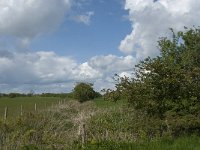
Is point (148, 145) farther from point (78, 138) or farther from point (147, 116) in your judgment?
point (147, 116)

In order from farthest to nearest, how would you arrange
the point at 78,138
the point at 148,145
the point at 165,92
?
the point at 165,92
the point at 78,138
the point at 148,145

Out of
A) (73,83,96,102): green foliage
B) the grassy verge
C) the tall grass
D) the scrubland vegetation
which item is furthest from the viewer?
(73,83,96,102): green foliage

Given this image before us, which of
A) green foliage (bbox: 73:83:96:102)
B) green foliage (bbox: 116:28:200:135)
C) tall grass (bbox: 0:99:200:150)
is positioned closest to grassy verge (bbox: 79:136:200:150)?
tall grass (bbox: 0:99:200:150)

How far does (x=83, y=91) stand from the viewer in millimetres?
71250

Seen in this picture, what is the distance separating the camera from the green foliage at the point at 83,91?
70562 millimetres

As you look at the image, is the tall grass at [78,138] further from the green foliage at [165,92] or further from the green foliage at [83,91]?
the green foliage at [83,91]

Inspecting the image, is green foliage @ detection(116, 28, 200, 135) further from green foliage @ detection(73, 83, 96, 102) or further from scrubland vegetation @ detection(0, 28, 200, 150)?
green foliage @ detection(73, 83, 96, 102)

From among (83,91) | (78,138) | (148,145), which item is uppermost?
(83,91)

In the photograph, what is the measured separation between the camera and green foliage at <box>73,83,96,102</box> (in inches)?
2778

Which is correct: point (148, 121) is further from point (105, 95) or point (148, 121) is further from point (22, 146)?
point (22, 146)

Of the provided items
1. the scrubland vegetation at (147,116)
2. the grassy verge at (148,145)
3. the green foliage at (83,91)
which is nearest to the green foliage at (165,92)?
the scrubland vegetation at (147,116)

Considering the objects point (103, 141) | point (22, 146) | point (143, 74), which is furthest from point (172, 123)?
point (22, 146)

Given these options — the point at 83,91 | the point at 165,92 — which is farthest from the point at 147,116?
the point at 83,91

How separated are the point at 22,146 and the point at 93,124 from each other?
6448mm
